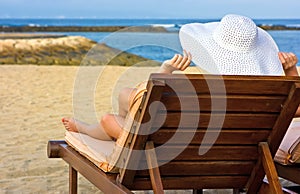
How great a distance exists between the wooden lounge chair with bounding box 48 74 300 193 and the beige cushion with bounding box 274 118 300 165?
11cm

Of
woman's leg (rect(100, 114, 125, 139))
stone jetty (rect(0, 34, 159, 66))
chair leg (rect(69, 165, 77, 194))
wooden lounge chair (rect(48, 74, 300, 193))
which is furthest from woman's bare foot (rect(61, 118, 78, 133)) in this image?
stone jetty (rect(0, 34, 159, 66))

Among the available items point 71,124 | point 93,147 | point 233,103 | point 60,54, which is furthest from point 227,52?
point 60,54

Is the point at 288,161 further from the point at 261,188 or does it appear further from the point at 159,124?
the point at 159,124

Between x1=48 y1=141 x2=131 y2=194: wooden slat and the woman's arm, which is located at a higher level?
the woman's arm

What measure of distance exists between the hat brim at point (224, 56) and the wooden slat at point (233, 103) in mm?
396

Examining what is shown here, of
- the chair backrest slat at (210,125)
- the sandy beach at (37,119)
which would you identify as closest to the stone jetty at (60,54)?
the sandy beach at (37,119)

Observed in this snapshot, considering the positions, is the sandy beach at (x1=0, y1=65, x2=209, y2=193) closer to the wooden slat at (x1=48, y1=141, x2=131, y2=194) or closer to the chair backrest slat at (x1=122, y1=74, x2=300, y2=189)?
the wooden slat at (x1=48, y1=141, x2=131, y2=194)

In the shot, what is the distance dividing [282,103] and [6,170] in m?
2.74

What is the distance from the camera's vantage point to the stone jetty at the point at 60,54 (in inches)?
751

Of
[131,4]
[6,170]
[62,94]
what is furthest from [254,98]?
[131,4]

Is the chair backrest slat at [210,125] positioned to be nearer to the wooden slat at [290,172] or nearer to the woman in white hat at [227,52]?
the wooden slat at [290,172]

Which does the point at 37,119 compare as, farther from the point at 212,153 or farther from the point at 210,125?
the point at 210,125

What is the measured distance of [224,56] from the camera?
3.15 meters

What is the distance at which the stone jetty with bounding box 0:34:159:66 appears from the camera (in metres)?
19.1
